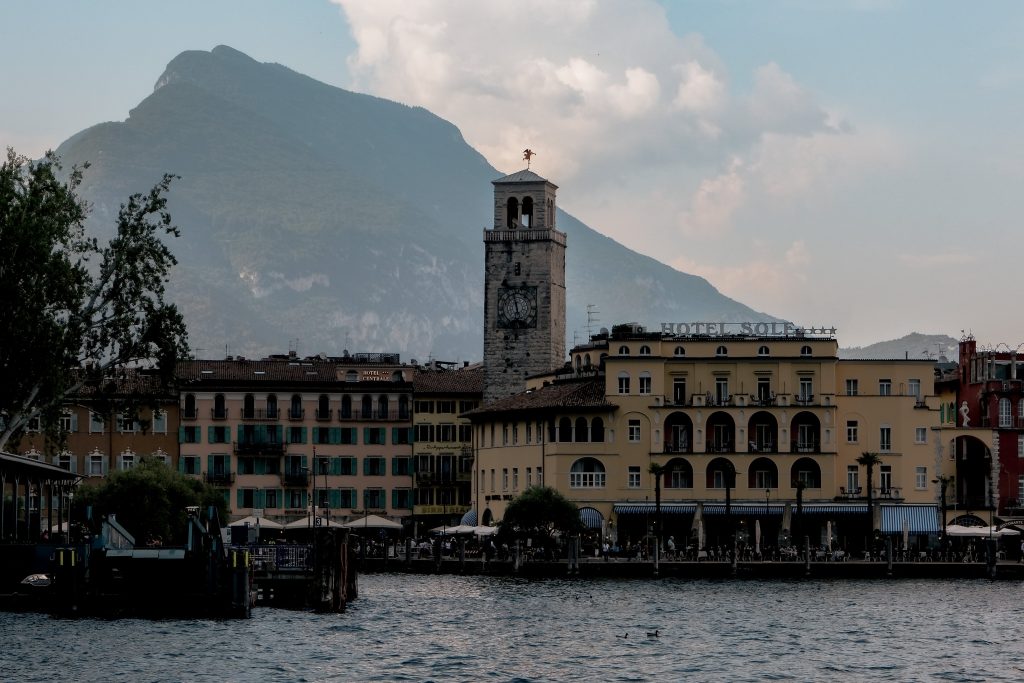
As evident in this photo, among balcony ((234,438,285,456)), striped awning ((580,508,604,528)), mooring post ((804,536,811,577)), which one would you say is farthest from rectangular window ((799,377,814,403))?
balcony ((234,438,285,456))

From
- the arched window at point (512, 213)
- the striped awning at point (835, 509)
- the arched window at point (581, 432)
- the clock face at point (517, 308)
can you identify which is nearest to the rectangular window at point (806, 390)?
the striped awning at point (835, 509)

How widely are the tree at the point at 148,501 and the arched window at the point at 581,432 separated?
26.9 metres

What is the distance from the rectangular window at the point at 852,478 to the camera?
136125mm

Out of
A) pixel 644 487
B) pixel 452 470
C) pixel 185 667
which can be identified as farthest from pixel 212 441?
pixel 185 667

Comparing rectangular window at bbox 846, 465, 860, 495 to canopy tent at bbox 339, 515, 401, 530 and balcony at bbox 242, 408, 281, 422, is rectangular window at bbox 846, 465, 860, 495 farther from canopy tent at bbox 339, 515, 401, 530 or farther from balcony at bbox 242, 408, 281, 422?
balcony at bbox 242, 408, 281, 422

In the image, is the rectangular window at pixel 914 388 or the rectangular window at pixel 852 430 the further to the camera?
the rectangular window at pixel 914 388

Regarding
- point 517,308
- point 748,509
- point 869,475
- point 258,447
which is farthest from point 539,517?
point 258,447

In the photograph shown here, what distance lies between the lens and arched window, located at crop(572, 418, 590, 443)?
449ft

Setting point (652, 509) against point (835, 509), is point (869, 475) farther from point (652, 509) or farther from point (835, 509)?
point (652, 509)

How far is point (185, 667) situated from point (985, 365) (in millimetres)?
97260

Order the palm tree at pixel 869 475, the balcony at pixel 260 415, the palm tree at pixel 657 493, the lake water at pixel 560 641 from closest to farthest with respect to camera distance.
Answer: the lake water at pixel 560 641 → the palm tree at pixel 657 493 → the palm tree at pixel 869 475 → the balcony at pixel 260 415

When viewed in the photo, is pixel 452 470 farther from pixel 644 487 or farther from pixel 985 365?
pixel 985 365

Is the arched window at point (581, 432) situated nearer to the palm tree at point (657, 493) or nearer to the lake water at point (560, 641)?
the palm tree at point (657, 493)

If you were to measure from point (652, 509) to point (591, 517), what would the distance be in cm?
392
